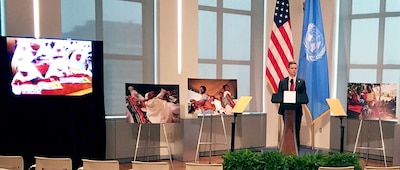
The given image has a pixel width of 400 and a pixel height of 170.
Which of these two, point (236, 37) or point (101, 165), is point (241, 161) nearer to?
point (101, 165)

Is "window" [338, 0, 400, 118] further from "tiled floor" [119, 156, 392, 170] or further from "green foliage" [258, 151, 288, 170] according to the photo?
"green foliage" [258, 151, 288, 170]

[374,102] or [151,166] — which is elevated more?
[374,102]

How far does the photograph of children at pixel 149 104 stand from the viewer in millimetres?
6363

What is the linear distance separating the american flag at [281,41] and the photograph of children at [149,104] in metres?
2.79

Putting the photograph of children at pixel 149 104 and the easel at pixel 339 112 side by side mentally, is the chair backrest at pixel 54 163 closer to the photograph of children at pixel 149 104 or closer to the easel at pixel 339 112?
the photograph of children at pixel 149 104

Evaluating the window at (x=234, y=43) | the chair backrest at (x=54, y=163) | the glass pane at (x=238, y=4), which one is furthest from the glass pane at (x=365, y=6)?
the chair backrest at (x=54, y=163)

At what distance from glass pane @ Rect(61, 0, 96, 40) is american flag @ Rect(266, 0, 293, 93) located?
3686mm

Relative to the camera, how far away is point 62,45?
19.8 feet

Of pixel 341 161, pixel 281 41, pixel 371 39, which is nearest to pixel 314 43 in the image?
pixel 281 41

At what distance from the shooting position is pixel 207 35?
8.24m

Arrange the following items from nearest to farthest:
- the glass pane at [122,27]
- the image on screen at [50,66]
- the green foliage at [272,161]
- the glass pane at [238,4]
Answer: the green foliage at [272,161] < the image on screen at [50,66] < the glass pane at [122,27] < the glass pane at [238,4]

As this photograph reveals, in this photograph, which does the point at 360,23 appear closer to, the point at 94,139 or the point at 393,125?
the point at 393,125

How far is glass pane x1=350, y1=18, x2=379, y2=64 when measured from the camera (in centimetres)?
795

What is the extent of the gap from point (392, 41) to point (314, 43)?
1501 millimetres
